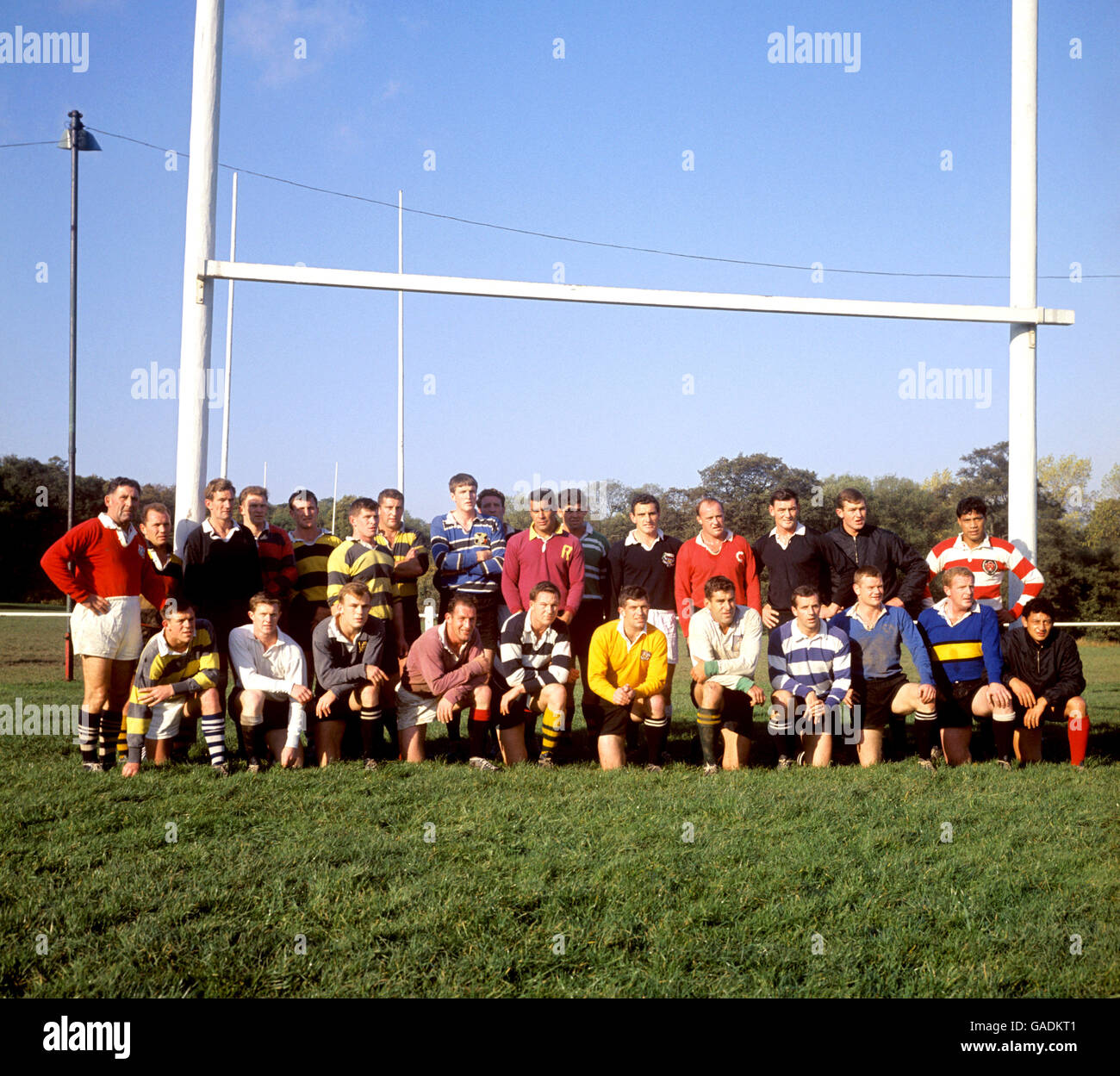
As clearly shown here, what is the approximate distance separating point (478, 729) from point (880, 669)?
2599mm

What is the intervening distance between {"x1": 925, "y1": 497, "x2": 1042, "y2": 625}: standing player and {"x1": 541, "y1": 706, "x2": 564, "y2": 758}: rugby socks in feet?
9.04

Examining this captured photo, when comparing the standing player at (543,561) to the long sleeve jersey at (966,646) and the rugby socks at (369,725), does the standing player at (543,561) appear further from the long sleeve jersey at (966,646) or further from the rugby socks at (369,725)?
the long sleeve jersey at (966,646)

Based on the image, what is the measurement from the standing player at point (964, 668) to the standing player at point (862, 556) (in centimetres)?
27

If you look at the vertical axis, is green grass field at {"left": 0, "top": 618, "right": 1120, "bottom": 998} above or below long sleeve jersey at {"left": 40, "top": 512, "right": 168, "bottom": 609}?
below

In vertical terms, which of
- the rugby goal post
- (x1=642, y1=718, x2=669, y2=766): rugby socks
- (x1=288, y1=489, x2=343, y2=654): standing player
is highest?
the rugby goal post

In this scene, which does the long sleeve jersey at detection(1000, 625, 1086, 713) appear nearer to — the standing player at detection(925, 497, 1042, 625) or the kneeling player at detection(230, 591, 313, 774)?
the standing player at detection(925, 497, 1042, 625)

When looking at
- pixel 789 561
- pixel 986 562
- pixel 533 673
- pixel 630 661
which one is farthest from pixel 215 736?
pixel 986 562

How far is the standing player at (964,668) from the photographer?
19.3 ft

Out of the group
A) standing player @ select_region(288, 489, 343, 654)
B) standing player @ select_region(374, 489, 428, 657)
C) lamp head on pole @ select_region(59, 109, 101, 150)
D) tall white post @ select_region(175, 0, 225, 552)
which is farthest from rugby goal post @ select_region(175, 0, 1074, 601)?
lamp head on pole @ select_region(59, 109, 101, 150)

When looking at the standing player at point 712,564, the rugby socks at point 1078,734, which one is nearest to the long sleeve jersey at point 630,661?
the standing player at point 712,564

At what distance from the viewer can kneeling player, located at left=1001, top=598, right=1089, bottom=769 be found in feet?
19.2
